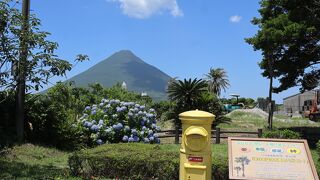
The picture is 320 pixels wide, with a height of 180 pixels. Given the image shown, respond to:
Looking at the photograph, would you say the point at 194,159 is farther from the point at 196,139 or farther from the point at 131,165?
the point at 131,165

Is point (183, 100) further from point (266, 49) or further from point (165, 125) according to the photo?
point (266, 49)

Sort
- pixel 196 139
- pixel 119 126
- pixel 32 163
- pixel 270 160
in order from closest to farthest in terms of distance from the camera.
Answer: pixel 270 160
pixel 196 139
pixel 32 163
pixel 119 126

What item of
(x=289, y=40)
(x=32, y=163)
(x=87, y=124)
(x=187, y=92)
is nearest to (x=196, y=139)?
(x=32, y=163)

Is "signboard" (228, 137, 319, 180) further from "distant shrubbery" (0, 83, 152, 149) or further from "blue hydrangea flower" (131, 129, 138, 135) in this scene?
"distant shrubbery" (0, 83, 152, 149)

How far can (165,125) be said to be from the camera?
2839 cm

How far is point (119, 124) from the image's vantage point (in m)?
14.1

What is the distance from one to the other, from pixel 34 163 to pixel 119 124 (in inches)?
143

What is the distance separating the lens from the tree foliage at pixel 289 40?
19.6 m

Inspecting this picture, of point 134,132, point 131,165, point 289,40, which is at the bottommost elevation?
point 131,165

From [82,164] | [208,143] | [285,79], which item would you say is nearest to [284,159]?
[208,143]

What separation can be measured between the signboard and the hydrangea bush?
7400 mm

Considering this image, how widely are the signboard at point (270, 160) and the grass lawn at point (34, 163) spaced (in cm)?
167

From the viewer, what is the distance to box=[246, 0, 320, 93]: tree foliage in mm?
19625

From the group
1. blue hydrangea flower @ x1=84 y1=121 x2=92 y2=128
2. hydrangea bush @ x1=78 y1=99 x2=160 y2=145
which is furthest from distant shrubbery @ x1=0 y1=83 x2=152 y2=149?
hydrangea bush @ x1=78 y1=99 x2=160 y2=145
